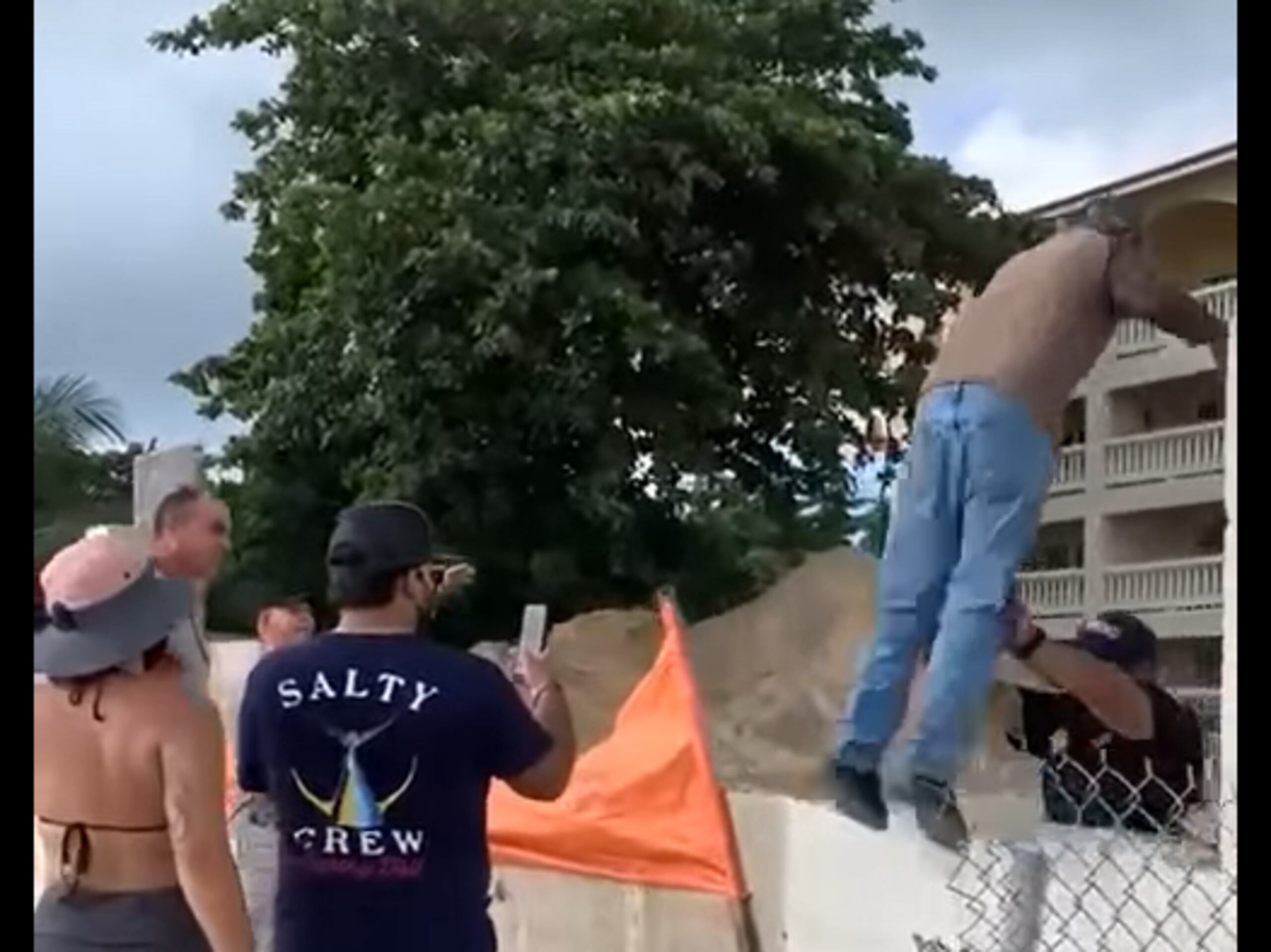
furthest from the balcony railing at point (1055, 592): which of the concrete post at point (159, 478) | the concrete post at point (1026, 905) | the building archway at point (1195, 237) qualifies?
the concrete post at point (159, 478)

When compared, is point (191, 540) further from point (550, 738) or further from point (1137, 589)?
point (1137, 589)

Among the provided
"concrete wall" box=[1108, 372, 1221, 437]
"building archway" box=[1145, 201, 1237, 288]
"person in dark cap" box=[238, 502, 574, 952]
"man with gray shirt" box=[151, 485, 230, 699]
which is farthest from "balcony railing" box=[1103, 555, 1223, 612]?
"man with gray shirt" box=[151, 485, 230, 699]

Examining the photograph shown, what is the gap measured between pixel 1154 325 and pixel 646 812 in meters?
1.38

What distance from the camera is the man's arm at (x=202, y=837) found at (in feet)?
10.1

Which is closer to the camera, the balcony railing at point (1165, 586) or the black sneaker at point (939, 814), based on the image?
the black sneaker at point (939, 814)

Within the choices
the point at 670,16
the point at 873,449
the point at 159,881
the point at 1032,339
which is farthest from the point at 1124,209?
the point at 670,16

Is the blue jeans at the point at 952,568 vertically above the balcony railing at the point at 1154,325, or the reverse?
the balcony railing at the point at 1154,325

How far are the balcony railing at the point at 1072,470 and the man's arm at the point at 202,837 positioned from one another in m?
2.24

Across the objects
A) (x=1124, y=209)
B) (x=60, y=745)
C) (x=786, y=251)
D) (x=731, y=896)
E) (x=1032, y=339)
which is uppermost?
(x=786, y=251)

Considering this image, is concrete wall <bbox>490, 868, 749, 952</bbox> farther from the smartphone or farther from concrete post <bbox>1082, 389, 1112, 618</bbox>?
concrete post <bbox>1082, 389, 1112, 618</bbox>

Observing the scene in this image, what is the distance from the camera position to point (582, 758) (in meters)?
4.48

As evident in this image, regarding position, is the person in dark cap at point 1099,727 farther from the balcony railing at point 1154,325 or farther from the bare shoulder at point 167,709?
the bare shoulder at point 167,709

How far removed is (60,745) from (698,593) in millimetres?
5203

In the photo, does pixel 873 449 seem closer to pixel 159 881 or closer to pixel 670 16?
pixel 670 16
